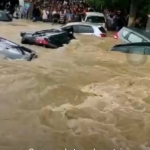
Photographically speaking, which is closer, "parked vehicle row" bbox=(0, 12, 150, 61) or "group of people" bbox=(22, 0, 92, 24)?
"parked vehicle row" bbox=(0, 12, 150, 61)

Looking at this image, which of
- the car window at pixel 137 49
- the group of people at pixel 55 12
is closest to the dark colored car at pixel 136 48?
the car window at pixel 137 49

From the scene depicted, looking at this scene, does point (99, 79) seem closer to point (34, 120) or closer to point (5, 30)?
point (34, 120)

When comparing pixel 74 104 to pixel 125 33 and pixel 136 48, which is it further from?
pixel 125 33

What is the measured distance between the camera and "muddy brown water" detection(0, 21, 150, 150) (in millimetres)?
6910

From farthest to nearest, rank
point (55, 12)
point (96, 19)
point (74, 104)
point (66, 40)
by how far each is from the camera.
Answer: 1. point (55, 12)
2. point (96, 19)
3. point (66, 40)
4. point (74, 104)

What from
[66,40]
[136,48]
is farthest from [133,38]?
[66,40]

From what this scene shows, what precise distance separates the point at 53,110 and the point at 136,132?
1.64 m

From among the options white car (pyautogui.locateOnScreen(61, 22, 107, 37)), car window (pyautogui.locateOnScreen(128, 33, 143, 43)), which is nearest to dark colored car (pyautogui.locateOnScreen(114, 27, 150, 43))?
car window (pyautogui.locateOnScreen(128, 33, 143, 43))

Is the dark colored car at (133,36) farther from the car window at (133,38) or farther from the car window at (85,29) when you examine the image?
the car window at (85,29)

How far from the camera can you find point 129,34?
13.9m

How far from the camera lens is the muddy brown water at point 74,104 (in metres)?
6.91

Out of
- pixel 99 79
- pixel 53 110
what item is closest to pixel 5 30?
pixel 99 79

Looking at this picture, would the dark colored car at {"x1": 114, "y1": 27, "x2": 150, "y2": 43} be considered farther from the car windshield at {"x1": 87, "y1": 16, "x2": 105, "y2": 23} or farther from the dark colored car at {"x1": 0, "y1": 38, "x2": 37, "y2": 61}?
the car windshield at {"x1": 87, "y1": 16, "x2": 105, "y2": 23}

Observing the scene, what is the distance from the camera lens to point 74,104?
A: 8555 millimetres
